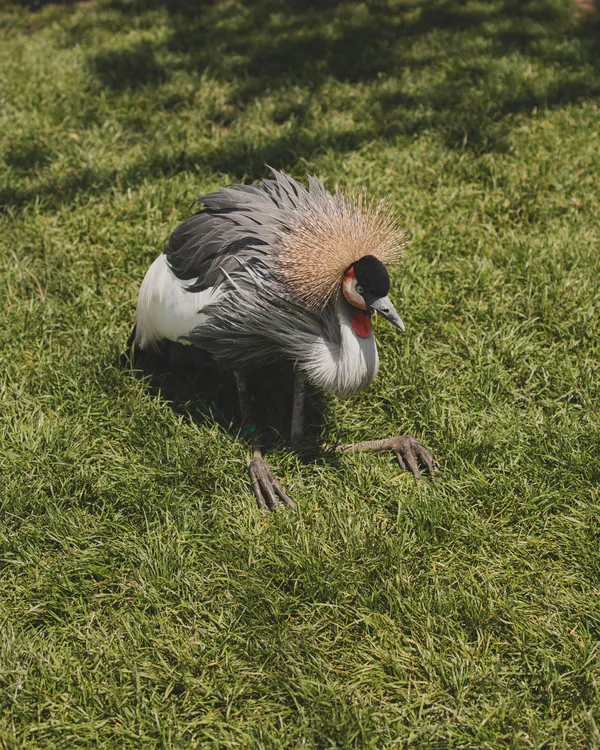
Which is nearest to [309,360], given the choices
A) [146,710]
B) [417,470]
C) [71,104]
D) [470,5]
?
[417,470]

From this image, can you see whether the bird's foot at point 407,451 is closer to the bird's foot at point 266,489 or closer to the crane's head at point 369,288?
the bird's foot at point 266,489

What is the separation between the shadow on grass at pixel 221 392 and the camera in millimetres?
3141

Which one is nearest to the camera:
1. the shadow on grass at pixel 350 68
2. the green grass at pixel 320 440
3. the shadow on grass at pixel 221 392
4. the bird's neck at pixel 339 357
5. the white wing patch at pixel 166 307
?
the green grass at pixel 320 440

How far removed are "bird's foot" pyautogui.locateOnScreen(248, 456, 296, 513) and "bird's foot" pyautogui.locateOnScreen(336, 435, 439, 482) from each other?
0.33 metres

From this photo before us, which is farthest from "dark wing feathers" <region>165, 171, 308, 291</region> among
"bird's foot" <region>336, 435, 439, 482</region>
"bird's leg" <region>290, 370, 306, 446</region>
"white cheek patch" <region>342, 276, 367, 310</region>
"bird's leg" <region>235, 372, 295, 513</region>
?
"bird's foot" <region>336, 435, 439, 482</region>

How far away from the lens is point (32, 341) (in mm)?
3410

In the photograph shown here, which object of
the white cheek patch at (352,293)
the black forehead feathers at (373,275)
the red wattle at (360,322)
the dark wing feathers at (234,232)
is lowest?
the red wattle at (360,322)

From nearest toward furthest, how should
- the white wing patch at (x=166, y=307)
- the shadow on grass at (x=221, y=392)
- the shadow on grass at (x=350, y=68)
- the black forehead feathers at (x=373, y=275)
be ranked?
the black forehead feathers at (x=373, y=275) → the white wing patch at (x=166, y=307) → the shadow on grass at (x=221, y=392) → the shadow on grass at (x=350, y=68)

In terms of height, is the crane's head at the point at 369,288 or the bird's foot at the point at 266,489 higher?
the crane's head at the point at 369,288

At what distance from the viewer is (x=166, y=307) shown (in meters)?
3.01

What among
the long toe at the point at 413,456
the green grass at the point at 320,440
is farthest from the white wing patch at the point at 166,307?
the long toe at the point at 413,456

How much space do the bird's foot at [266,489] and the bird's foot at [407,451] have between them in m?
0.33

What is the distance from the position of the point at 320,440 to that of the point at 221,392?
1.71ft

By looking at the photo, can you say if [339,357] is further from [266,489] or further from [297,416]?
[266,489]
